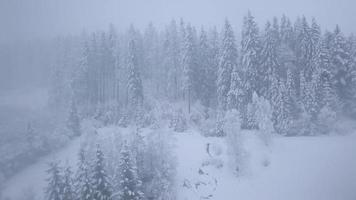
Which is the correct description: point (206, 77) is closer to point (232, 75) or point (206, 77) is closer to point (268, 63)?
point (232, 75)

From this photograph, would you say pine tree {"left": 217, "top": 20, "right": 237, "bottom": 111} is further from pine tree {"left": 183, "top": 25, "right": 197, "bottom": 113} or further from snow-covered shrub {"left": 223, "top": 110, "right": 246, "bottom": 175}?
snow-covered shrub {"left": 223, "top": 110, "right": 246, "bottom": 175}

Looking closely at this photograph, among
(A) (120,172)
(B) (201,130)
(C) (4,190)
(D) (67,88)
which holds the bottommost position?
(C) (4,190)

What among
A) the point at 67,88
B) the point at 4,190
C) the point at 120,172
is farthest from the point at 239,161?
the point at 67,88

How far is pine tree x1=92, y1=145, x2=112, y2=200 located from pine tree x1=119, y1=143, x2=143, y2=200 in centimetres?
131

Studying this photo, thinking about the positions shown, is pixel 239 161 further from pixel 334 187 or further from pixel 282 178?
pixel 334 187

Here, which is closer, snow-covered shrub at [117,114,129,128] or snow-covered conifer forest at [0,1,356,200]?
snow-covered conifer forest at [0,1,356,200]

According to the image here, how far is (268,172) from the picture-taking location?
1375 inches

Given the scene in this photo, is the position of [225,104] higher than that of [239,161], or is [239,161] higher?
[225,104]

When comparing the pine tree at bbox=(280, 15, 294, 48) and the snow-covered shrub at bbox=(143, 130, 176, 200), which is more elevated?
the pine tree at bbox=(280, 15, 294, 48)

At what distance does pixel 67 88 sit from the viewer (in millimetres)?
66875

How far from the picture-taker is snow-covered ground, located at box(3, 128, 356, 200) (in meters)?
30.3

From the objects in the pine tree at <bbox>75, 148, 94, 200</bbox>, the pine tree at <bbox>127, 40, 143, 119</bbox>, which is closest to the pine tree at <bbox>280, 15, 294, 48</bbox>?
the pine tree at <bbox>127, 40, 143, 119</bbox>

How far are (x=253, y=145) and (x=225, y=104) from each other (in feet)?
35.2

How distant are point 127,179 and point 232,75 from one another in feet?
83.5
